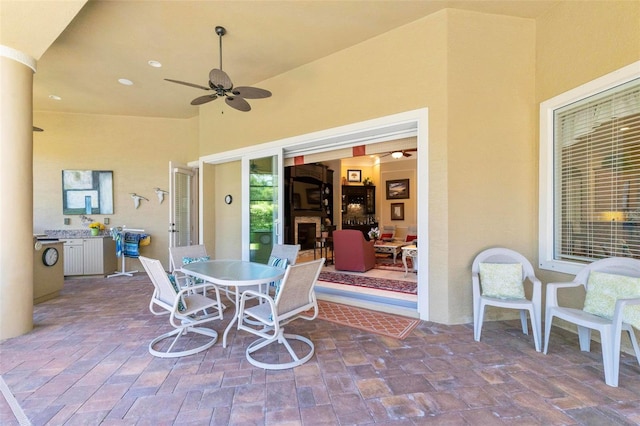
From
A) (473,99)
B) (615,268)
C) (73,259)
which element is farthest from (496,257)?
(73,259)

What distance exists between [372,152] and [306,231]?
14.0ft

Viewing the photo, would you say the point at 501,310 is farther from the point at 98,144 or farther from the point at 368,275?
the point at 98,144

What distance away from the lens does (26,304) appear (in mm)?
3027

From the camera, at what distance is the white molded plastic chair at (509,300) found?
2609 mm

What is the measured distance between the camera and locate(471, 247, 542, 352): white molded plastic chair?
8.56 feet

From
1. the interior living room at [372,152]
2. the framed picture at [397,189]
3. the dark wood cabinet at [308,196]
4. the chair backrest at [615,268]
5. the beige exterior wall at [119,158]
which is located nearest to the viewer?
the interior living room at [372,152]

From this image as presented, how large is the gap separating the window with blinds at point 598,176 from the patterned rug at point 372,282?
1.94 metres

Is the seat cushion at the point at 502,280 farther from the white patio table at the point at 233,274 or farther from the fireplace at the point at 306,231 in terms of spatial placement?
the fireplace at the point at 306,231

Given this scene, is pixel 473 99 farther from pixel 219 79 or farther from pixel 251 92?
pixel 219 79

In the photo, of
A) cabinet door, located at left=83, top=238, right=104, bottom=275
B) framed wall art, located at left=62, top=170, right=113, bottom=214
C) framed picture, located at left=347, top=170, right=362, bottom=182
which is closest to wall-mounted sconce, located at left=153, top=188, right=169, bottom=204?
framed wall art, located at left=62, top=170, right=113, bottom=214

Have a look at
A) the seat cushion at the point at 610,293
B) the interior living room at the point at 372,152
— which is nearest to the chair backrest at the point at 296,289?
the interior living room at the point at 372,152

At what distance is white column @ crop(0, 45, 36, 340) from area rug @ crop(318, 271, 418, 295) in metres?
3.86

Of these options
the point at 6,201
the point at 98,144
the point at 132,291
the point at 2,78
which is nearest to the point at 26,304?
the point at 6,201

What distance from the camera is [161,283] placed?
2551 mm
